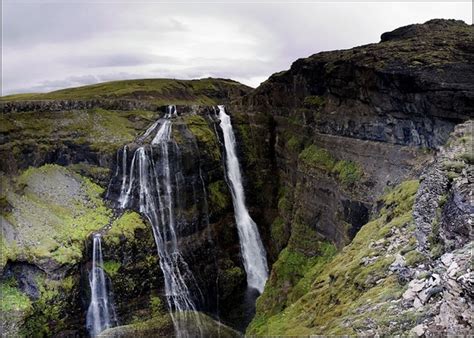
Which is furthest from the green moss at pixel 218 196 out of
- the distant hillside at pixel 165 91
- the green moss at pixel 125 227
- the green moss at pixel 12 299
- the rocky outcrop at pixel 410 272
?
the distant hillside at pixel 165 91

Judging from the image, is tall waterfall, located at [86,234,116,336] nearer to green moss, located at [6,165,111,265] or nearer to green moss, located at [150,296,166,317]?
green moss, located at [6,165,111,265]

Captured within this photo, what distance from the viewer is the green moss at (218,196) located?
4578cm

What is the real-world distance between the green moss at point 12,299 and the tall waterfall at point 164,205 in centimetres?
1146

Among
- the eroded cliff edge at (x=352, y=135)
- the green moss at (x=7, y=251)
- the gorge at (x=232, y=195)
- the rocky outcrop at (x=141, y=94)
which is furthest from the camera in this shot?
the rocky outcrop at (x=141, y=94)

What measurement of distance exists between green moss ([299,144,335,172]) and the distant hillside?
152 feet

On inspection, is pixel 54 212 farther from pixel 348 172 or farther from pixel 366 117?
pixel 366 117

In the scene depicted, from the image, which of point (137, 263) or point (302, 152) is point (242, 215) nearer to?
point (302, 152)

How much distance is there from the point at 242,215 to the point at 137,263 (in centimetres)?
1441

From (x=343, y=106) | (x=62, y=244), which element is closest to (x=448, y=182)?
(x=343, y=106)

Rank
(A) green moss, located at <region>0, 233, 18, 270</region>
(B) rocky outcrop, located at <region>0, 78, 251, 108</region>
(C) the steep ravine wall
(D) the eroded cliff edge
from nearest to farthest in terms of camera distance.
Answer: (D) the eroded cliff edge < (A) green moss, located at <region>0, 233, 18, 270</region> < (C) the steep ravine wall < (B) rocky outcrop, located at <region>0, 78, 251, 108</region>

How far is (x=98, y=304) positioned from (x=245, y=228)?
59.0 feet

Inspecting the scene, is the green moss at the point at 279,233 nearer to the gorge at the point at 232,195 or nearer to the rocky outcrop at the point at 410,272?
the gorge at the point at 232,195

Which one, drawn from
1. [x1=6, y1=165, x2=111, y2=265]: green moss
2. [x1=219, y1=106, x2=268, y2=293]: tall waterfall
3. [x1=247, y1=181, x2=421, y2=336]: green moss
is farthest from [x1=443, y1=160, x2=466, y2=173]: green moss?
[x1=219, y1=106, x2=268, y2=293]: tall waterfall

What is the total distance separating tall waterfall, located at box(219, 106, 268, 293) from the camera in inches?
1764
